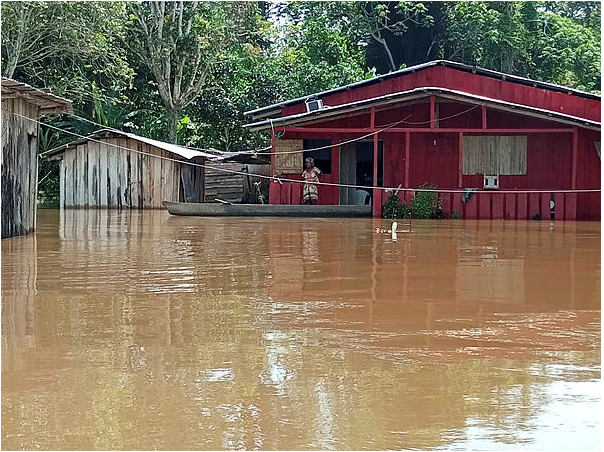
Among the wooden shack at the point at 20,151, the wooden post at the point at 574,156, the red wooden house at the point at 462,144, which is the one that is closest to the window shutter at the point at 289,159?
the red wooden house at the point at 462,144

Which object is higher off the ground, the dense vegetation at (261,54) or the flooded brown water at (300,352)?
the dense vegetation at (261,54)

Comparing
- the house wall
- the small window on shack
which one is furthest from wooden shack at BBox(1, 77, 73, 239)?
the small window on shack

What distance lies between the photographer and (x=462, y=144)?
21391 millimetres

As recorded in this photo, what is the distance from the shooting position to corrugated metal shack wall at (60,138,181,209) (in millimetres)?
25469

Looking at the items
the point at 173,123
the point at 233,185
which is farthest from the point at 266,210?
the point at 173,123

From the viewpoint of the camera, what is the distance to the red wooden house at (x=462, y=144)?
20.2 meters

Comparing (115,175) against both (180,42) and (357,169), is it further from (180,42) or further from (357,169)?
(180,42)

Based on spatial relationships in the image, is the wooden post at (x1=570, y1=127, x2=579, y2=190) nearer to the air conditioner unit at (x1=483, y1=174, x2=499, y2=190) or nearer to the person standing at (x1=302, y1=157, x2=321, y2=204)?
the air conditioner unit at (x1=483, y1=174, x2=499, y2=190)

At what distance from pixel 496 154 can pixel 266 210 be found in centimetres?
583

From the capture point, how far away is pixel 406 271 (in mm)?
9070

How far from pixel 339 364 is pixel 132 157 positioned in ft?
70.0

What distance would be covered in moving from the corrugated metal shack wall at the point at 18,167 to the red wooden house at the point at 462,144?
8.22 metres

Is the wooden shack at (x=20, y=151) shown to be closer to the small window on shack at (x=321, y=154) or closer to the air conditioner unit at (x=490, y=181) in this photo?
the small window on shack at (x=321, y=154)

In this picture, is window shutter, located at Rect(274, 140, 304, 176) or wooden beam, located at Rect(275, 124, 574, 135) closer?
wooden beam, located at Rect(275, 124, 574, 135)
